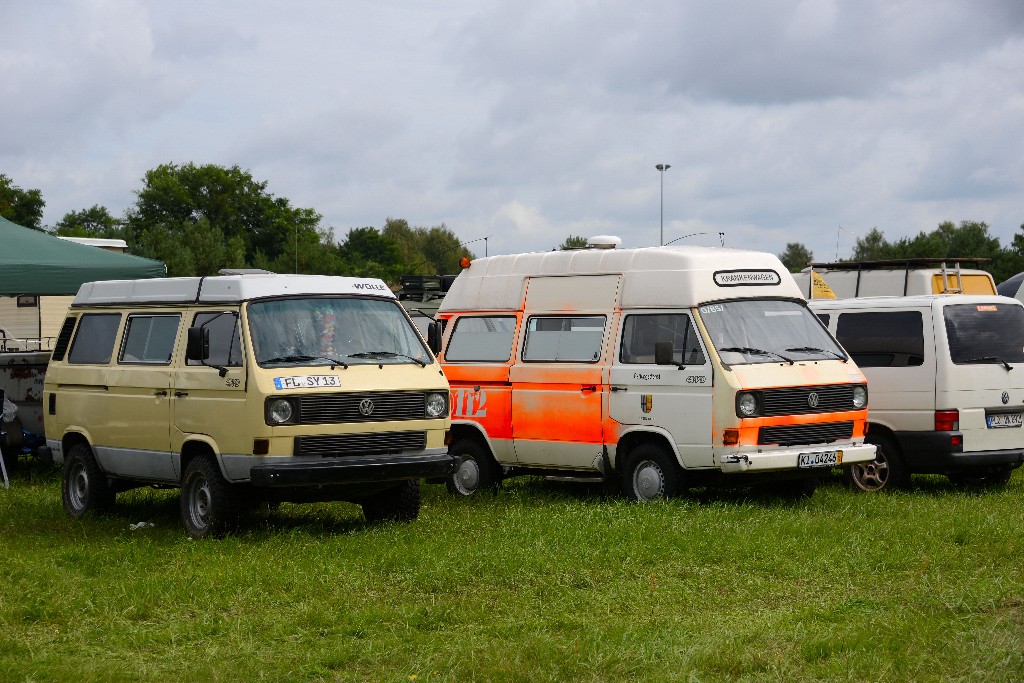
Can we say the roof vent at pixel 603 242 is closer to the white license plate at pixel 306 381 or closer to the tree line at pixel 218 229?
the white license plate at pixel 306 381

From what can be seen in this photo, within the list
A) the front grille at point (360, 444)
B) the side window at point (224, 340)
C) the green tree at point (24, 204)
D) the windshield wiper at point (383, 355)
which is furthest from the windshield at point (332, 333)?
the green tree at point (24, 204)

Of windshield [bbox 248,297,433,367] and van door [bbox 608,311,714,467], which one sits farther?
van door [bbox 608,311,714,467]

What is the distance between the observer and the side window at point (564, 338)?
14.1 metres

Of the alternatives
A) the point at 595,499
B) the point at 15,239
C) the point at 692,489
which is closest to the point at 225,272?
the point at 595,499

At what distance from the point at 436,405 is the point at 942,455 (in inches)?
212

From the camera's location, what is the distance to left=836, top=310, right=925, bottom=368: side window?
1427cm

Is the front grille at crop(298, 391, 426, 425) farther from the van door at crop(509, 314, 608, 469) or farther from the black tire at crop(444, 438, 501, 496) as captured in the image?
the black tire at crop(444, 438, 501, 496)

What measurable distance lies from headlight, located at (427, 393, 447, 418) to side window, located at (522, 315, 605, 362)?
2.28 meters

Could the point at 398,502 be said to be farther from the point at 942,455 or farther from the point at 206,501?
the point at 942,455

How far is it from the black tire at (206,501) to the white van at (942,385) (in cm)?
688

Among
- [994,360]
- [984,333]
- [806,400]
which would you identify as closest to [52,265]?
[806,400]

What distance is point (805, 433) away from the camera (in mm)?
12898

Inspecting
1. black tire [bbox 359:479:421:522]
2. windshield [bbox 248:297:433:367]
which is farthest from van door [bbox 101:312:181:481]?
black tire [bbox 359:479:421:522]

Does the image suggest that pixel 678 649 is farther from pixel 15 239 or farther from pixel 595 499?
A: pixel 15 239
